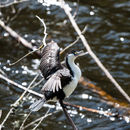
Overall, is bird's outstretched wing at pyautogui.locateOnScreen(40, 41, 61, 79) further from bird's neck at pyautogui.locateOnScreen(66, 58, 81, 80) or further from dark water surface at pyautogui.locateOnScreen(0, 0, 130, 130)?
dark water surface at pyautogui.locateOnScreen(0, 0, 130, 130)

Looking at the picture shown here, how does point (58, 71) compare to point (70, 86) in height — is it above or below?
above

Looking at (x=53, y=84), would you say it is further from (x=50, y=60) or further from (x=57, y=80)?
(x=50, y=60)

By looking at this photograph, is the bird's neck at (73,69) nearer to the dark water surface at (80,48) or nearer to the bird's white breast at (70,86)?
the bird's white breast at (70,86)

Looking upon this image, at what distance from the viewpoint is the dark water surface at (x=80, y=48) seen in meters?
5.85

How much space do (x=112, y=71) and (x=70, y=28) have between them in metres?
1.76

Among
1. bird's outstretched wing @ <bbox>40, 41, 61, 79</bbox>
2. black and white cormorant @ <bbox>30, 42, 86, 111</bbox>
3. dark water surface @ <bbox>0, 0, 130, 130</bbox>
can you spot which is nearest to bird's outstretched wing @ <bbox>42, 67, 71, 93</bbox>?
black and white cormorant @ <bbox>30, 42, 86, 111</bbox>

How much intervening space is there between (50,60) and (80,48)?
10.3 ft

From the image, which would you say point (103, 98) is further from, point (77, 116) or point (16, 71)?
point (16, 71)

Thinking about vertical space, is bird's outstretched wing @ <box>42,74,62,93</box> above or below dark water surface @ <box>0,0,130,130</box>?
above

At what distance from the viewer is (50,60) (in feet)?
14.0

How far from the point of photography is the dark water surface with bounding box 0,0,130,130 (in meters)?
5.85

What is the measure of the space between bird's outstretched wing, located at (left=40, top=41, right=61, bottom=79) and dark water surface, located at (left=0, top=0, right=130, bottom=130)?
1.61 m

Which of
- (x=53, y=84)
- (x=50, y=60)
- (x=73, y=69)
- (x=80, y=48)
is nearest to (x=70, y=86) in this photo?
(x=73, y=69)

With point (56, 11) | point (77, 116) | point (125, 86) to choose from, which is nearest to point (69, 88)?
point (77, 116)
